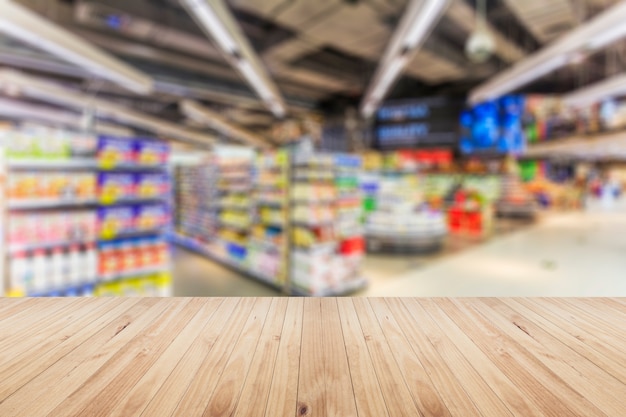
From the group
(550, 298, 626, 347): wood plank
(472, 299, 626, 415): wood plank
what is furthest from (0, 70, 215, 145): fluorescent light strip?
(550, 298, 626, 347): wood plank

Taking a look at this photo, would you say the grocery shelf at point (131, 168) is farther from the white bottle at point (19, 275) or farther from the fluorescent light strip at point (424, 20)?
→ the fluorescent light strip at point (424, 20)

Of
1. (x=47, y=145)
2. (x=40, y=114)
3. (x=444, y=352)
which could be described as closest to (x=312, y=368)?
(x=444, y=352)

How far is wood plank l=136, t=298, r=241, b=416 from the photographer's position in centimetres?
108

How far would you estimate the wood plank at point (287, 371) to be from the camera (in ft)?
3.58

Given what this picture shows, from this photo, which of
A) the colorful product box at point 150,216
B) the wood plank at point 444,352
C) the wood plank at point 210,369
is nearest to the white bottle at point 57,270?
the colorful product box at point 150,216

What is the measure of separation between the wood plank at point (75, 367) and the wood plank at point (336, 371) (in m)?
0.87

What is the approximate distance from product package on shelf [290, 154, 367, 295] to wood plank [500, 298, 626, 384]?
11.3 feet

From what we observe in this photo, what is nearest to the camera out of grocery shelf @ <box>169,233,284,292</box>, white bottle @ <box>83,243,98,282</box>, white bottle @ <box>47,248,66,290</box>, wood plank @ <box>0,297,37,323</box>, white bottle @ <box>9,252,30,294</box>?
wood plank @ <box>0,297,37,323</box>

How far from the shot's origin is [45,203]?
359 cm

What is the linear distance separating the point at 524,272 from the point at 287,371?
21.4 ft

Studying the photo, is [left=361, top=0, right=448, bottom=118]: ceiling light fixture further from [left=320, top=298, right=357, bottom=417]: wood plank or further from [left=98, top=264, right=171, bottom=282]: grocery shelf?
[left=98, top=264, right=171, bottom=282]: grocery shelf

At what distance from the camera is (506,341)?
1.51 metres

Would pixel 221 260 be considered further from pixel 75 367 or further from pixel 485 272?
pixel 75 367

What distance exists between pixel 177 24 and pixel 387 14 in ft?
11.6
